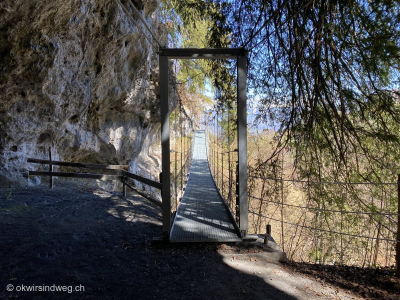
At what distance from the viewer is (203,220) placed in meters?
3.52

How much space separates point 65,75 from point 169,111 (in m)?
3.60

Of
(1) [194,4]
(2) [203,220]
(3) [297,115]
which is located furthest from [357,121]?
(1) [194,4]

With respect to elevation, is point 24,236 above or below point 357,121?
below

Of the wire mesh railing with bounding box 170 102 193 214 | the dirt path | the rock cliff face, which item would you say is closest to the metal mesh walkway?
the dirt path

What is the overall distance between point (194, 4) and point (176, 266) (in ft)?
11.7

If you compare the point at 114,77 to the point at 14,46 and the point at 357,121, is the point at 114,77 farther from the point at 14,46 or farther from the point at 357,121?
the point at 357,121

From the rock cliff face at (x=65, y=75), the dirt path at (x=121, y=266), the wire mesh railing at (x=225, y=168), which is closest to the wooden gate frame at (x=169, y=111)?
the wire mesh railing at (x=225, y=168)

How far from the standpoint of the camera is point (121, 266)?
2.31 metres

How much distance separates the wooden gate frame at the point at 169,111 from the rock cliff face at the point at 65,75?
252 centimetres

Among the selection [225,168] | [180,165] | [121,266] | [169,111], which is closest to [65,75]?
[169,111]

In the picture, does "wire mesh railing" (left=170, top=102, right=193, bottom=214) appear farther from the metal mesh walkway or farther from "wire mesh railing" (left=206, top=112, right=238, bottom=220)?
"wire mesh railing" (left=206, top=112, right=238, bottom=220)

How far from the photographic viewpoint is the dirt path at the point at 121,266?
193 centimetres

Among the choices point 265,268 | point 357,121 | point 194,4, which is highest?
point 194,4

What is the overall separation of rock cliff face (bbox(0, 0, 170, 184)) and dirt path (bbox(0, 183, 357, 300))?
224cm
